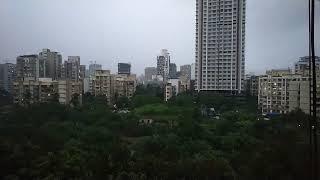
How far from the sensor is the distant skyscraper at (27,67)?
25.8 ft

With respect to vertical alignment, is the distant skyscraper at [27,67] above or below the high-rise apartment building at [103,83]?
above

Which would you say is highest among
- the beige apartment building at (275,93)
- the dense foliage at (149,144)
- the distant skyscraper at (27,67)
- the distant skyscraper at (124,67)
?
the distant skyscraper at (124,67)

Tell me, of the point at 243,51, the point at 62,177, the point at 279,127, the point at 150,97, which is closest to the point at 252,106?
the point at 243,51

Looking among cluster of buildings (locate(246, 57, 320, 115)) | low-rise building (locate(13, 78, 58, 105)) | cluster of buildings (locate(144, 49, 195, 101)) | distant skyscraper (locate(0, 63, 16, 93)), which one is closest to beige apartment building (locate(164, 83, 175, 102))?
cluster of buildings (locate(144, 49, 195, 101))

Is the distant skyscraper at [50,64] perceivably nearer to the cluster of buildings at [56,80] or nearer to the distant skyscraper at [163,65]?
the cluster of buildings at [56,80]

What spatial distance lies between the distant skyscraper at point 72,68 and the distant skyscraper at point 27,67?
3.29ft

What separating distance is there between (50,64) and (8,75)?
1.72 m

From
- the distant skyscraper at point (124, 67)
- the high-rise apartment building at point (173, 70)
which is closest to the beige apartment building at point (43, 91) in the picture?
the distant skyscraper at point (124, 67)

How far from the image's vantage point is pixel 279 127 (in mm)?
5590

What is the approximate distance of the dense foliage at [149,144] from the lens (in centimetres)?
381

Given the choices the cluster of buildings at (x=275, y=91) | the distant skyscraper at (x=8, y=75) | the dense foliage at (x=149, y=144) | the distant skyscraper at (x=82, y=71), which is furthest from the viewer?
the distant skyscraper at (x=82, y=71)

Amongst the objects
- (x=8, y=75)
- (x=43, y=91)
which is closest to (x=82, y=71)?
(x=43, y=91)

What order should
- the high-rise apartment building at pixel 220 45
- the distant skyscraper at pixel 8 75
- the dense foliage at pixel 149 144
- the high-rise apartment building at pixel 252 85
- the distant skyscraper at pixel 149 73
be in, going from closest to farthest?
the dense foliage at pixel 149 144
the distant skyscraper at pixel 8 75
the high-rise apartment building at pixel 252 85
the high-rise apartment building at pixel 220 45
the distant skyscraper at pixel 149 73

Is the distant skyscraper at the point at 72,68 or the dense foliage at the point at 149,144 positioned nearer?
the dense foliage at the point at 149,144
